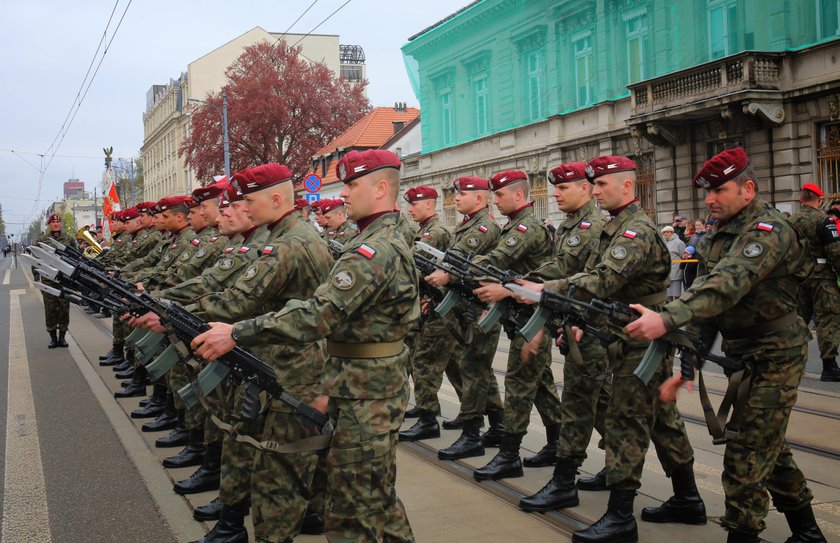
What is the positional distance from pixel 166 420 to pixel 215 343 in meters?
5.30

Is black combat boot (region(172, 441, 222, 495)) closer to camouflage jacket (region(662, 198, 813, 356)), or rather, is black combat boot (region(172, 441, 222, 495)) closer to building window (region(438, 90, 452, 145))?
camouflage jacket (region(662, 198, 813, 356))

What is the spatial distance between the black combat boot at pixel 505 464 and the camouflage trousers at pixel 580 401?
0.72 metres

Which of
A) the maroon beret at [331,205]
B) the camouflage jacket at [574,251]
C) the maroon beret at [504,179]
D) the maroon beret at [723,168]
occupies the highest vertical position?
the maroon beret at [331,205]

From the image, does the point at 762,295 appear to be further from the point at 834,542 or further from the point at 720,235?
the point at 834,542

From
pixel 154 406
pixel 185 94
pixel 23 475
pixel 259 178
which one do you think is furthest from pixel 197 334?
pixel 185 94

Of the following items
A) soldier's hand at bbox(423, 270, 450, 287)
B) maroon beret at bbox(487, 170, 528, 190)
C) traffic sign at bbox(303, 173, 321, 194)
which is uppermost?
traffic sign at bbox(303, 173, 321, 194)

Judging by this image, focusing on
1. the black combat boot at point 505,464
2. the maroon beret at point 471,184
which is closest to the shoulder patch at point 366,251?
the black combat boot at point 505,464

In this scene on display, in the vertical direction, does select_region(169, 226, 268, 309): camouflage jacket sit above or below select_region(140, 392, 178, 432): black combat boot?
above

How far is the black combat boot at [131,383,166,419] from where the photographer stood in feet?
30.2

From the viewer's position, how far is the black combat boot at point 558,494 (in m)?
5.51

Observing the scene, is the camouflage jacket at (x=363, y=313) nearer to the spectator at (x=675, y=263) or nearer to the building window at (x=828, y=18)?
the spectator at (x=675, y=263)

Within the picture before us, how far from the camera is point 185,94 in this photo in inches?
2990

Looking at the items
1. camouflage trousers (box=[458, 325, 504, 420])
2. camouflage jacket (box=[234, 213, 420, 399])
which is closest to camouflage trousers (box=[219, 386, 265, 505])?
camouflage jacket (box=[234, 213, 420, 399])

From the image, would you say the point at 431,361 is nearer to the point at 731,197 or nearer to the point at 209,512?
the point at 209,512
